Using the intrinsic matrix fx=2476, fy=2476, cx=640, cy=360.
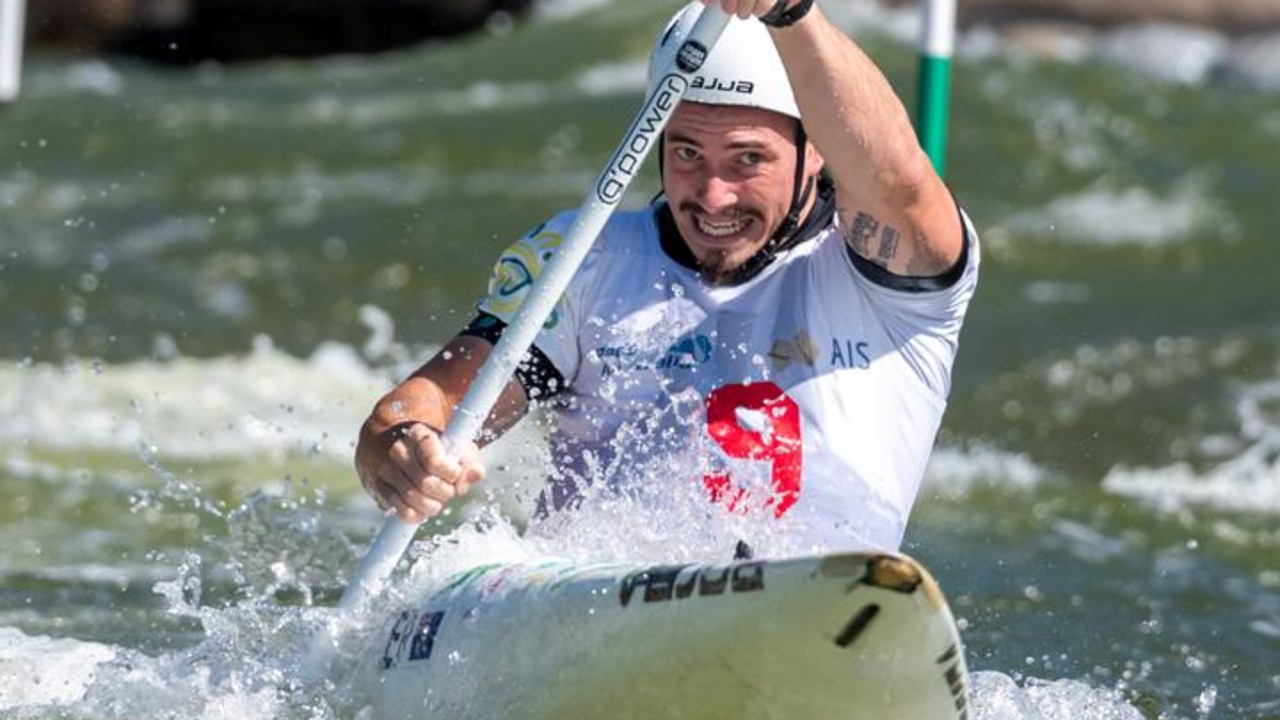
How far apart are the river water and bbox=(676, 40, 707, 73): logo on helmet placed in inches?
33.6

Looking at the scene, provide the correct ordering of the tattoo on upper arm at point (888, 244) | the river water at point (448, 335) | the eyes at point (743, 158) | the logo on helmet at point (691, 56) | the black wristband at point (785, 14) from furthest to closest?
1. the river water at point (448, 335)
2. the eyes at point (743, 158)
3. the tattoo on upper arm at point (888, 244)
4. the logo on helmet at point (691, 56)
5. the black wristband at point (785, 14)

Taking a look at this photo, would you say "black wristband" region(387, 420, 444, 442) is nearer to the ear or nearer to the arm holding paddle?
the arm holding paddle

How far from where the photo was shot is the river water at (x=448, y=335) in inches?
220

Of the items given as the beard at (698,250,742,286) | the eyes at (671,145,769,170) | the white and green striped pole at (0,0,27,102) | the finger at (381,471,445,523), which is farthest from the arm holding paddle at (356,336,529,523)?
the white and green striped pole at (0,0,27,102)

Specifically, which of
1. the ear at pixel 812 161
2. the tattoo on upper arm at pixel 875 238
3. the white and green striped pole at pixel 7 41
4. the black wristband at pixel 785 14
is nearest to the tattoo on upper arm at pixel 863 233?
the tattoo on upper arm at pixel 875 238

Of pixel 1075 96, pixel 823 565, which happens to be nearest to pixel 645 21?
pixel 1075 96

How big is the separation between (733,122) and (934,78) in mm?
2736

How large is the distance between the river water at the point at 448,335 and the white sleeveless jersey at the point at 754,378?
0.23m

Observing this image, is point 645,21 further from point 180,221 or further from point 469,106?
point 180,221

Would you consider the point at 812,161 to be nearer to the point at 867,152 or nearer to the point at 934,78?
the point at 867,152

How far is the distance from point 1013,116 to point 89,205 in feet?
17.7

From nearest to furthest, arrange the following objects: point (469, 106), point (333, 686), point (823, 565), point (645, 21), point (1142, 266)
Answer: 1. point (823, 565)
2. point (333, 686)
3. point (1142, 266)
4. point (469, 106)
5. point (645, 21)

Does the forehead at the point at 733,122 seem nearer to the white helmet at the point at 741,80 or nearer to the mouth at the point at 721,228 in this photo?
the white helmet at the point at 741,80

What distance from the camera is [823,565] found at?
3.47m
